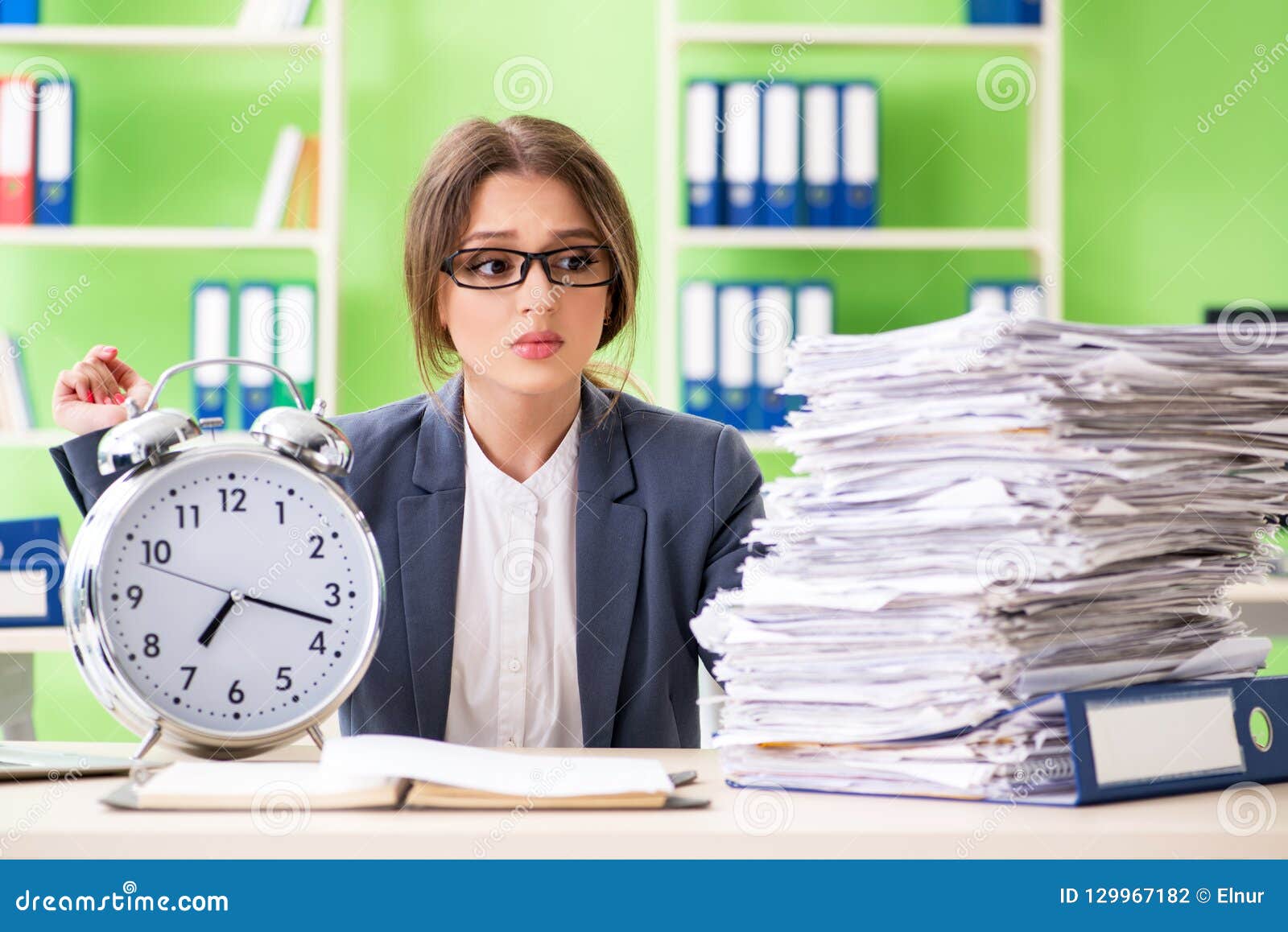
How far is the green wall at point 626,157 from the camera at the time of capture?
340 cm

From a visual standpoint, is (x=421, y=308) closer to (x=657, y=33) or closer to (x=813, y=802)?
(x=813, y=802)

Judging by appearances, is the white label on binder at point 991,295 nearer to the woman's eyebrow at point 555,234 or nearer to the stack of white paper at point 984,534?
the woman's eyebrow at point 555,234

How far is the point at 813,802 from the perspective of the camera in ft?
2.99

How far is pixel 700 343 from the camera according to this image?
3172 mm

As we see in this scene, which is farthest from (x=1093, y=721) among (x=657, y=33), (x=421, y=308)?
(x=657, y=33)

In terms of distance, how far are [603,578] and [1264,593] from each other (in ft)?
6.70

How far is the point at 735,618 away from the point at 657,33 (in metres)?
2.87

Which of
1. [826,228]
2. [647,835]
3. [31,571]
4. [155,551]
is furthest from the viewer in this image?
[826,228]

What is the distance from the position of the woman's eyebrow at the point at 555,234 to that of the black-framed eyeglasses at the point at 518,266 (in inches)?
0.6

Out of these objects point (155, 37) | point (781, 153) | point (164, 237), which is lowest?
point (164, 237)

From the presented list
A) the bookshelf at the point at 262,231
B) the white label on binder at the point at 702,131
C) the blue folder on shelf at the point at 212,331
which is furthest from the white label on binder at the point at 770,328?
the blue folder on shelf at the point at 212,331

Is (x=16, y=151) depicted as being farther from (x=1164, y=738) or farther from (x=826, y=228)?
(x=1164, y=738)

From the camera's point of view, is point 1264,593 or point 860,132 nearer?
point 1264,593

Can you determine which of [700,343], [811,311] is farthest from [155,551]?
[811,311]
